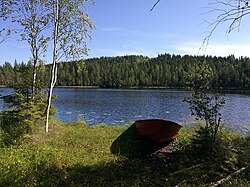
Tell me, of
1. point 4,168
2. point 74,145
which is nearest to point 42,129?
point 74,145

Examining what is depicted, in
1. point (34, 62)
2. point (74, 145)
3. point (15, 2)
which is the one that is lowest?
point (74, 145)

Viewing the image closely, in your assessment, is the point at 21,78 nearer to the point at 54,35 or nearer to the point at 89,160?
the point at 54,35

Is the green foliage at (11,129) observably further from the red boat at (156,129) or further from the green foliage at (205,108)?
the green foliage at (205,108)

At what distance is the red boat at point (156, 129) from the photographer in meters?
9.58

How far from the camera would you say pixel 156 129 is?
965cm

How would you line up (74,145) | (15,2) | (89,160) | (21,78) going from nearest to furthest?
1. (89,160)
2. (74,145)
3. (15,2)
4. (21,78)

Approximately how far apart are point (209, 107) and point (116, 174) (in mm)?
4269

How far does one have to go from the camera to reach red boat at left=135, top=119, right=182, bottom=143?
9.58m

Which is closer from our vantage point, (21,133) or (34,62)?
(21,133)

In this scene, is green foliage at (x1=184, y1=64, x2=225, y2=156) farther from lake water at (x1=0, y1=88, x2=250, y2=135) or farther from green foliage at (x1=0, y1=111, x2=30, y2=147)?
lake water at (x1=0, y1=88, x2=250, y2=135)

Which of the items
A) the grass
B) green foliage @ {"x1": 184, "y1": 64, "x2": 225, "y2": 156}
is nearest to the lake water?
green foliage @ {"x1": 184, "y1": 64, "x2": 225, "y2": 156}

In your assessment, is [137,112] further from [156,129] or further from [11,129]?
[156,129]

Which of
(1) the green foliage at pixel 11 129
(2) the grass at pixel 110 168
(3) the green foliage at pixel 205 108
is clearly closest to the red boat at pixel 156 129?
(2) the grass at pixel 110 168

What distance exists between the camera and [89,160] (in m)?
8.91
